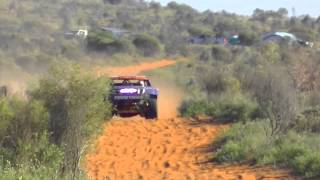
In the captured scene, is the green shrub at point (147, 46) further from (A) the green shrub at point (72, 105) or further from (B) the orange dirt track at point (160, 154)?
(A) the green shrub at point (72, 105)

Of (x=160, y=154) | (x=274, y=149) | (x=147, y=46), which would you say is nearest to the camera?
(x=274, y=149)

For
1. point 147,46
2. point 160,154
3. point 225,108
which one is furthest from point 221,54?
point 160,154

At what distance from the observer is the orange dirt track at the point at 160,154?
1290 cm

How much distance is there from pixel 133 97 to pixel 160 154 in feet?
17.0

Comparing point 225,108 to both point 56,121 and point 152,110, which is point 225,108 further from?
point 56,121

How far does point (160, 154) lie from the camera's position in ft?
51.4

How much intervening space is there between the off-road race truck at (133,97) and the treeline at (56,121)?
8.89 m

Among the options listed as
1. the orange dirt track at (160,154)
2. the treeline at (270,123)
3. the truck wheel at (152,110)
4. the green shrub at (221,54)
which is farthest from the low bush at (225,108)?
the green shrub at (221,54)

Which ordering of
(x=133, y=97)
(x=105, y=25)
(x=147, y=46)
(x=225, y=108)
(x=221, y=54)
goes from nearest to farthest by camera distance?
(x=133, y=97) → (x=225, y=108) → (x=221, y=54) → (x=147, y=46) → (x=105, y=25)

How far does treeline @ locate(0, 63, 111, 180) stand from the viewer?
1042 centimetres

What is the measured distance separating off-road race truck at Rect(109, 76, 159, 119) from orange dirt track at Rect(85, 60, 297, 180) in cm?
36

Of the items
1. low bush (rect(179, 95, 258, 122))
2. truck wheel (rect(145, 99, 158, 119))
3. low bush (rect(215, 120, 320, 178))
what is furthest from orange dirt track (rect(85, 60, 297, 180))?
low bush (rect(179, 95, 258, 122))

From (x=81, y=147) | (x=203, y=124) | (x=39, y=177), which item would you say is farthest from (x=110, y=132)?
(x=39, y=177)

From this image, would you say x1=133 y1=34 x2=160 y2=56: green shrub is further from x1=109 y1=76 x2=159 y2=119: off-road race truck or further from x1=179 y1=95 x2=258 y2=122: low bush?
x1=109 y1=76 x2=159 y2=119: off-road race truck
